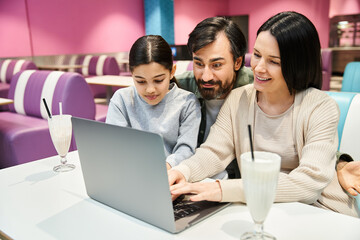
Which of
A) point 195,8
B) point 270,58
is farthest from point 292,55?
point 195,8

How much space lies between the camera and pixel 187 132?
1282 millimetres

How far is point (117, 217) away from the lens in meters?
0.83

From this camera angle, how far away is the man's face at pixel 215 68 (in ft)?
4.43

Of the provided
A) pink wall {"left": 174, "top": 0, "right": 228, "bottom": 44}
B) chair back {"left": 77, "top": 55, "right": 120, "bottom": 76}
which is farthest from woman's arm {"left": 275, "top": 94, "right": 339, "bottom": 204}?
pink wall {"left": 174, "top": 0, "right": 228, "bottom": 44}

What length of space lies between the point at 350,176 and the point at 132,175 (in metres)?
0.77

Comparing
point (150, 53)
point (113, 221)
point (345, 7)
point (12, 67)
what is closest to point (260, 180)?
point (113, 221)

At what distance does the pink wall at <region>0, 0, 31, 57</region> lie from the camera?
6.26 metres

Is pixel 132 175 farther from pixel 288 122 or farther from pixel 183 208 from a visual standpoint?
pixel 288 122

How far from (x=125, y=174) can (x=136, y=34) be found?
8.09 metres

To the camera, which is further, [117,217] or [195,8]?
[195,8]

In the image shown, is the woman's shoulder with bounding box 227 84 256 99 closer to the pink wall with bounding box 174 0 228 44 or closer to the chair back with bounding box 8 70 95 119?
the chair back with bounding box 8 70 95 119

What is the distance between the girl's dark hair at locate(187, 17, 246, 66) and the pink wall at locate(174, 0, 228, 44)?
312 inches

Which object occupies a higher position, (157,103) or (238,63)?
(238,63)

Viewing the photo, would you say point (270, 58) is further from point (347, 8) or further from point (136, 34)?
point (347, 8)
